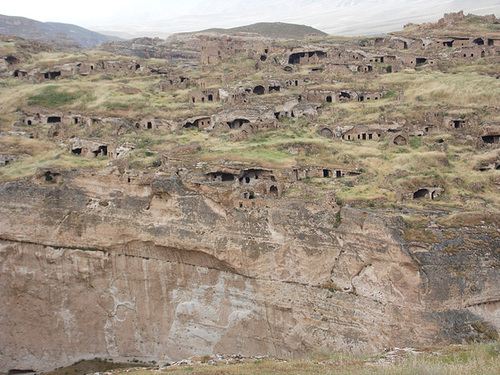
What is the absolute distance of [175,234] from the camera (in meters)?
24.1

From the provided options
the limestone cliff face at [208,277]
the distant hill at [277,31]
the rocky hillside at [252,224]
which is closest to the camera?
the limestone cliff face at [208,277]

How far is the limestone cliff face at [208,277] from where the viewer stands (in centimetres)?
1955

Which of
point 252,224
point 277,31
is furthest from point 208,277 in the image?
point 277,31

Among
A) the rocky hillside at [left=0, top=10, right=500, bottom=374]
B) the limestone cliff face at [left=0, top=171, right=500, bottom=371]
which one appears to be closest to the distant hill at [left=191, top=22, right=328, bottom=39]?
the rocky hillside at [left=0, top=10, right=500, bottom=374]

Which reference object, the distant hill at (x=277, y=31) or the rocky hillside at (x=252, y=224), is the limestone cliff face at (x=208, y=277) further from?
the distant hill at (x=277, y=31)

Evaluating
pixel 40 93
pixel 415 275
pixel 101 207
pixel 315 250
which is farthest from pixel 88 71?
pixel 415 275

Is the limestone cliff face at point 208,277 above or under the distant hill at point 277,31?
under

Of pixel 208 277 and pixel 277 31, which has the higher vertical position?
pixel 277 31

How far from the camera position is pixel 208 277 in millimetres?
24266

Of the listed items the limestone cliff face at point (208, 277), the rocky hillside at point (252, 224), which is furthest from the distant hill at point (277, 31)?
the limestone cliff face at point (208, 277)

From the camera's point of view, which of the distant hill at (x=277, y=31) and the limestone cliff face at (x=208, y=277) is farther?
→ the distant hill at (x=277, y=31)

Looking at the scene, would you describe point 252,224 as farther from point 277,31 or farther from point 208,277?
point 277,31

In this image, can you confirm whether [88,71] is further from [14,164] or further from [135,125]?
[14,164]

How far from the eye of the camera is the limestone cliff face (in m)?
19.5
